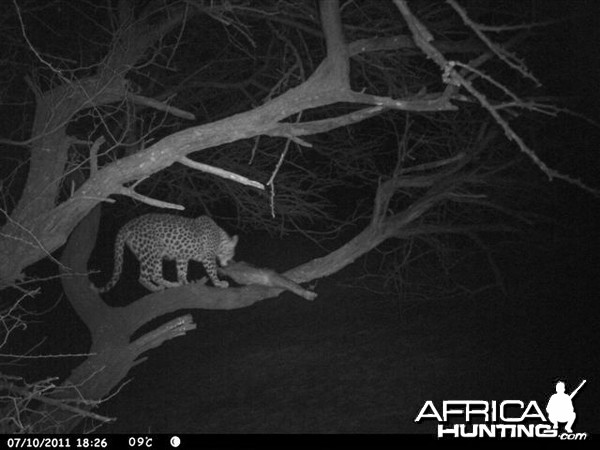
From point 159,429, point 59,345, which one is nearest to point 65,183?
point 159,429

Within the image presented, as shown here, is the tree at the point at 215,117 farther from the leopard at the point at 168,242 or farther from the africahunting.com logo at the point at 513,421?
the africahunting.com logo at the point at 513,421

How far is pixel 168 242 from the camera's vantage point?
8898 millimetres

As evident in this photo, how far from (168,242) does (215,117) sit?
2416mm

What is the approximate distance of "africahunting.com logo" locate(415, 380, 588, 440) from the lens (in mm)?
5031

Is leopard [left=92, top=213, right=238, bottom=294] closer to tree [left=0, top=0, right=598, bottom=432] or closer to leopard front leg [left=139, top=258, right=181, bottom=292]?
leopard front leg [left=139, top=258, right=181, bottom=292]

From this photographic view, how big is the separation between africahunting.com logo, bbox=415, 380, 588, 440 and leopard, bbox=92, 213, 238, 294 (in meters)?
3.62

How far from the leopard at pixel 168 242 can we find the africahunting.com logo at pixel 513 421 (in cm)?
362

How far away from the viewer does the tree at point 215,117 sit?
3.38 meters

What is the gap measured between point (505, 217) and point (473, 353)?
3.60 meters

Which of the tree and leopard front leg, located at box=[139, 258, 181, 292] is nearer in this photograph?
the tree

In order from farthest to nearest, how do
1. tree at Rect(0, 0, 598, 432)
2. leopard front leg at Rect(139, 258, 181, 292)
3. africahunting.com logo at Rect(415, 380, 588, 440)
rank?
leopard front leg at Rect(139, 258, 181, 292) → africahunting.com logo at Rect(415, 380, 588, 440) → tree at Rect(0, 0, 598, 432)

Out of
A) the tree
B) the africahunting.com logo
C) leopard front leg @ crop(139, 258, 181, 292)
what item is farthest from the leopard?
the africahunting.com logo

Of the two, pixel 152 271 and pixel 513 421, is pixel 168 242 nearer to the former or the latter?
pixel 152 271

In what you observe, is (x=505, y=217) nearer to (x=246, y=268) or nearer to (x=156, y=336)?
(x=246, y=268)
